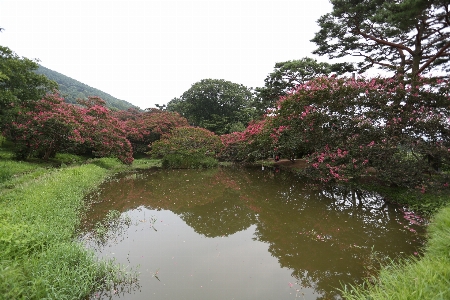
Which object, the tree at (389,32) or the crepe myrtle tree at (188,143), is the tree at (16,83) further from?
the tree at (389,32)

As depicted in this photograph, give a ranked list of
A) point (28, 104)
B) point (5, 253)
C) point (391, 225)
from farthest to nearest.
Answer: point (28, 104) → point (391, 225) → point (5, 253)

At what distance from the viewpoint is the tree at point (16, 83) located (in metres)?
9.60

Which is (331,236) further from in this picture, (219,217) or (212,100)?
(212,100)

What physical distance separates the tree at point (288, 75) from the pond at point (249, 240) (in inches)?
387

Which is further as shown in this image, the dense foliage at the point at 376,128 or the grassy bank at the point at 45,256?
the dense foliage at the point at 376,128

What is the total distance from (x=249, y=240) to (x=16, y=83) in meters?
12.2

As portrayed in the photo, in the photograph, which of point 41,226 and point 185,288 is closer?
point 185,288

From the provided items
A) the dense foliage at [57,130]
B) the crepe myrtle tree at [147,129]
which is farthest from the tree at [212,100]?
the dense foliage at [57,130]

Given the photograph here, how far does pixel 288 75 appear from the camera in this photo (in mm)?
16719

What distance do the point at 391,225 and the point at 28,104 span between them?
14884mm

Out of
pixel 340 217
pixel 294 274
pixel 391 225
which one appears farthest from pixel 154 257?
pixel 391 225

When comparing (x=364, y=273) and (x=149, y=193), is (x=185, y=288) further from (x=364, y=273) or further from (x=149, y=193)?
(x=149, y=193)

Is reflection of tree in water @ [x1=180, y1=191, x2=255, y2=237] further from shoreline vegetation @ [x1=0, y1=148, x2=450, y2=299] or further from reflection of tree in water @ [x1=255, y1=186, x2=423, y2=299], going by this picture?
shoreline vegetation @ [x1=0, y1=148, x2=450, y2=299]

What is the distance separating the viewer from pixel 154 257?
168 inches
